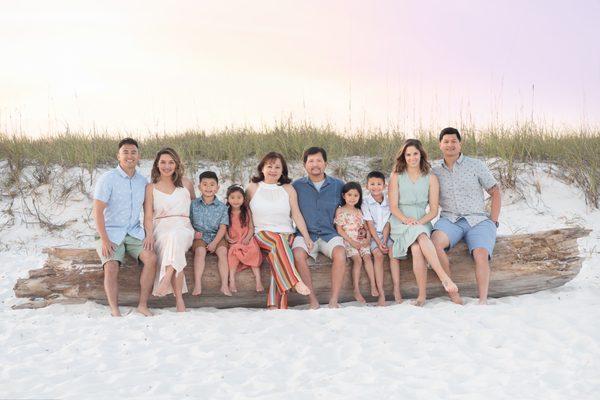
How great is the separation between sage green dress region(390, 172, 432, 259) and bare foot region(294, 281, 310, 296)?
0.91 meters

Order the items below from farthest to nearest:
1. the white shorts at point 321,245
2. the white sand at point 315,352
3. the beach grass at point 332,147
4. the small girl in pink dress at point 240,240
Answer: the beach grass at point 332,147 < the white shorts at point 321,245 < the small girl in pink dress at point 240,240 < the white sand at point 315,352

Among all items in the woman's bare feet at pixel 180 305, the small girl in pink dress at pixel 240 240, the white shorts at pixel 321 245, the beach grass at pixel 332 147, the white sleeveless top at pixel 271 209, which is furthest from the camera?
the beach grass at pixel 332 147

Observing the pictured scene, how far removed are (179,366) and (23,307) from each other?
8.59 feet

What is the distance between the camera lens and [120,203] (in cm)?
588

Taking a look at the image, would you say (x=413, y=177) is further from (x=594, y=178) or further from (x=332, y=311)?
(x=594, y=178)

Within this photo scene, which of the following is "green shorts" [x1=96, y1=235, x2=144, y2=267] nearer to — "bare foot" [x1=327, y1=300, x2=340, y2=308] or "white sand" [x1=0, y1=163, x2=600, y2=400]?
"white sand" [x1=0, y1=163, x2=600, y2=400]

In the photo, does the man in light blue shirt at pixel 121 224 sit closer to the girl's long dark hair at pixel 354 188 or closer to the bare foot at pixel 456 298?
the girl's long dark hair at pixel 354 188

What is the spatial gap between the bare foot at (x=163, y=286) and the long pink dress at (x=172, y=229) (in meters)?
0.05

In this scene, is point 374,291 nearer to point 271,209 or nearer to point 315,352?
point 271,209

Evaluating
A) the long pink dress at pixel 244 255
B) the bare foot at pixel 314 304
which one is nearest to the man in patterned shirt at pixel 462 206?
the bare foot at pixel 314 304

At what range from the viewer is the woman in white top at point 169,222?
5.65 metres

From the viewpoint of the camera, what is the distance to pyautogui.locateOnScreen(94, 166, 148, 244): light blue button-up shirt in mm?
5824

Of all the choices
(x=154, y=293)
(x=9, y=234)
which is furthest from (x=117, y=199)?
(x=9, y=234)

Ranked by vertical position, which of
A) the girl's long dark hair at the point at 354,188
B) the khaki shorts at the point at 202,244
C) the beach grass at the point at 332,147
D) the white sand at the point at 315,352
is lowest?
the white sand at the point at 315,352
